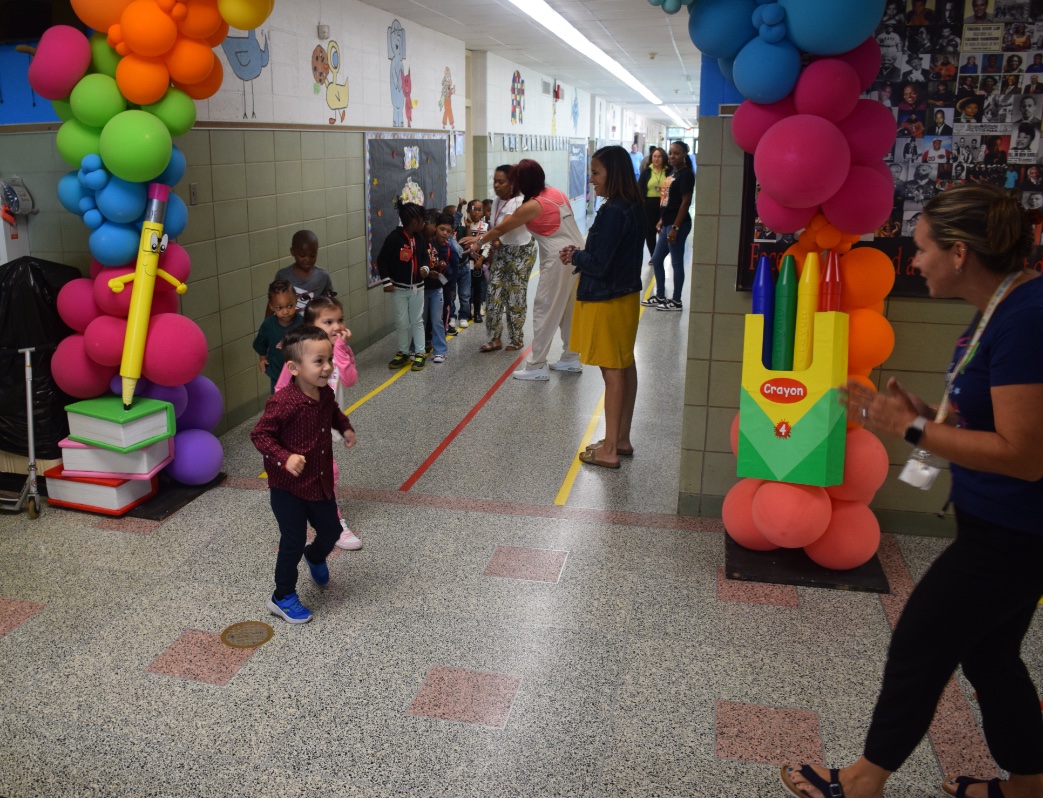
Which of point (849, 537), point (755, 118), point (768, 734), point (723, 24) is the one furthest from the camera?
point (849, 537)

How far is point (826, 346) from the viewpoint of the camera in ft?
11.9

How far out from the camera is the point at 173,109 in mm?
4250

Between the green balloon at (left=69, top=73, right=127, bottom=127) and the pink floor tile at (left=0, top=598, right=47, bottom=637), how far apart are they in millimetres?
2161

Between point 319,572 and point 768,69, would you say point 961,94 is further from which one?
point 319,572

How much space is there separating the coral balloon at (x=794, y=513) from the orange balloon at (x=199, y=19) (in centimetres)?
324

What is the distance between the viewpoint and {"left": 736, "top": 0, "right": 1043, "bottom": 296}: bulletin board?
12.5ft

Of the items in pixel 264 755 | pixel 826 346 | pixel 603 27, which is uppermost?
pixel 603 27

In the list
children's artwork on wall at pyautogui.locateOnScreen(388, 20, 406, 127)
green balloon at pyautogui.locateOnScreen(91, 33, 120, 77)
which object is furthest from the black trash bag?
children's artwork on wall at pyautogui.locateOnScreen(388, 20, 406, 127)

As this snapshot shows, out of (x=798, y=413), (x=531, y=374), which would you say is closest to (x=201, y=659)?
(x=798, y=413)

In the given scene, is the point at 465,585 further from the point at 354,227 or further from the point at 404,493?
the point at 354,227

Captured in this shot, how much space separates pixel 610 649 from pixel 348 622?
1062mm

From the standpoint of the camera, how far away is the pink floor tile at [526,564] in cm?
404

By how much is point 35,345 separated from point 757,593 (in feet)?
12.1

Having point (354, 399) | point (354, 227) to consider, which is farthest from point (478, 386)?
point (354, 227)
